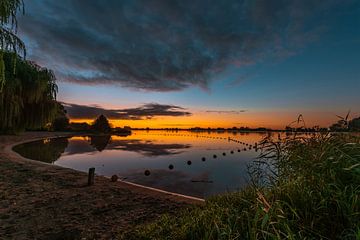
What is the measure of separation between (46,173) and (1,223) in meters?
5.83

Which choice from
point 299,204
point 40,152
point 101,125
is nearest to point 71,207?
point 299,204

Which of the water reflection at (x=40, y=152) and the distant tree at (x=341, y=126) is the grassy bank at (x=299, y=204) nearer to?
the distant tree at (x=341, y=126)

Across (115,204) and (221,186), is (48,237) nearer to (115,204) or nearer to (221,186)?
(115,204)

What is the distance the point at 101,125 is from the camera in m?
82.9

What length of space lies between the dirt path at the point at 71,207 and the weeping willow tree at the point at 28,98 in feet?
36.0

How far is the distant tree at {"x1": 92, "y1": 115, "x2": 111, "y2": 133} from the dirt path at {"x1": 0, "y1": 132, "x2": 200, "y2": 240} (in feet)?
248

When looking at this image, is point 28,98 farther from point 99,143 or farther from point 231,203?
point 231,203

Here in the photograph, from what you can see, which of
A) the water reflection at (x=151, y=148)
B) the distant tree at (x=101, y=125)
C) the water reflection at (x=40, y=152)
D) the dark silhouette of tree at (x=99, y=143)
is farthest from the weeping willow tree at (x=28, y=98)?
the distant tree at (x=101, y=125)

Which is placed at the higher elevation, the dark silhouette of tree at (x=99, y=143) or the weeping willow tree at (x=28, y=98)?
the weeping willow tree at (x=28, y=98)

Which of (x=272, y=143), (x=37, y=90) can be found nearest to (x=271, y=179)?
(x=272, y=143)

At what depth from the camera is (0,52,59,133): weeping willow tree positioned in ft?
59.8

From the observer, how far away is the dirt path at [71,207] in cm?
486

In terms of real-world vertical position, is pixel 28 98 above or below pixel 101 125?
above

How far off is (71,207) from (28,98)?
16.9 m
